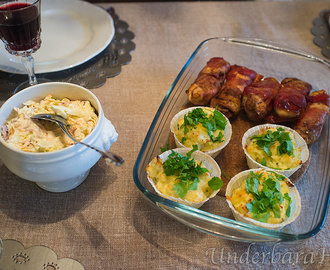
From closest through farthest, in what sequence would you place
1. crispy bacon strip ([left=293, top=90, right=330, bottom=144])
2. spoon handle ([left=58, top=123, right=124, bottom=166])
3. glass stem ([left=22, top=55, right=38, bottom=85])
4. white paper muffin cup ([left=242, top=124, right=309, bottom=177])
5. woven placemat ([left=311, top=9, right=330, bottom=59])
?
1. spoon handle ([left=58, top=123, right=124, bottom=166])
2. white paper muffin cup ([left=242, top=124, right=309, bottom=177])
3. crispy bacon strip ([left=293, top=90, right=330, bottom=144])
4. glass stem ([left=22, top=55, right=38, bottom=85])
5. woven placemat ([left=311, top=9, right=330, bottom=59])

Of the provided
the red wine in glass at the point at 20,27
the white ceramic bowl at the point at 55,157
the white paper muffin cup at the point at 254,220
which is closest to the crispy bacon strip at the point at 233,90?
the white paper muffin cup at the point at 254,220

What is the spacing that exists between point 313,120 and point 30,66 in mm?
1243

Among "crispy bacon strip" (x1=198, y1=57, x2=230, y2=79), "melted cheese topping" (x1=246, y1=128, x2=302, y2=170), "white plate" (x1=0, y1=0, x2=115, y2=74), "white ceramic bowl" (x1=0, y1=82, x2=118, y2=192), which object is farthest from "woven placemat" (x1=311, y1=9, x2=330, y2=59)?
"white ceramic bowl" (x1=0, y1=82, x2=118, y2=192)

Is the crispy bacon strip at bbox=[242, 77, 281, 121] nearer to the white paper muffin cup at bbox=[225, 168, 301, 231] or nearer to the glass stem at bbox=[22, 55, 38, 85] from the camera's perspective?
the white paper muffin cup at bbox=[225, 168, 301, 231]

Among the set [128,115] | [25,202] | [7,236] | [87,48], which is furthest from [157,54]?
[7,236]

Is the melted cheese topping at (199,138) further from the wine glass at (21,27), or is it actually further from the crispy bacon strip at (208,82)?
the wine glass at (21,27)

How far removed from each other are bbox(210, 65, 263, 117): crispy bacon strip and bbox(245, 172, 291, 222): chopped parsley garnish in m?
0.43

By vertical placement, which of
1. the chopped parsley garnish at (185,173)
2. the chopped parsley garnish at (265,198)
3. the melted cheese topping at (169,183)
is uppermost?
the chopped parsley garnish at (265,198)

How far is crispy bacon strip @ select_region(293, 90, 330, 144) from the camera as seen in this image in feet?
4.62

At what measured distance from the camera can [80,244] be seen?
1.13 meters

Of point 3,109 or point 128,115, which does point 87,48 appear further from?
point 3,109

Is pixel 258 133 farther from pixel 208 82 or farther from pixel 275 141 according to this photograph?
pixel 208 82

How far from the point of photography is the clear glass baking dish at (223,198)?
1.05 metres

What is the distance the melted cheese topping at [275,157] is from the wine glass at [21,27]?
38.9 inches
